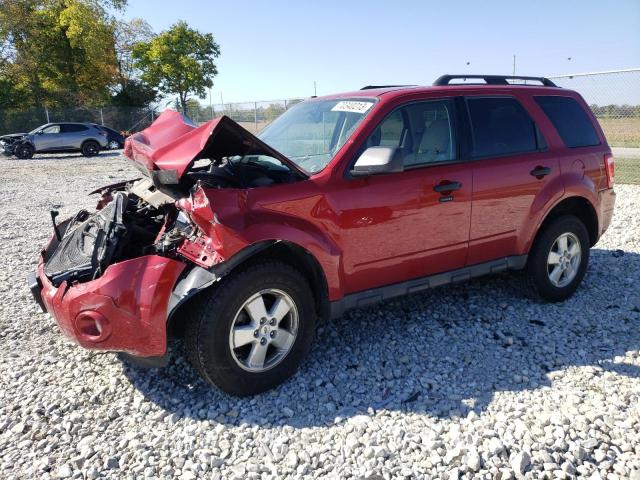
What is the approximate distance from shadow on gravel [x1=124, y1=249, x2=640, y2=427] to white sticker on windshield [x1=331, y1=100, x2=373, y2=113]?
1.72 meters

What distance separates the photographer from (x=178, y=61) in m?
34.8

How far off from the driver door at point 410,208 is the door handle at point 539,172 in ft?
Answer: 2.37

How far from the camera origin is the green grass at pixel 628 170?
10.5m

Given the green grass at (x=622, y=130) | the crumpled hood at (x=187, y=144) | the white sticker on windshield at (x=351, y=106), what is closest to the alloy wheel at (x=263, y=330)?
the crumpled hood at (x=187, y=144)

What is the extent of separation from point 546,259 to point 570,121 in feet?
4.24

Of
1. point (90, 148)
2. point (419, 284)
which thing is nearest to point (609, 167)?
point (419, 284)

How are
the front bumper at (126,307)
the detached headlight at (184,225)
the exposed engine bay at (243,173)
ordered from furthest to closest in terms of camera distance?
the exposed engine bay at (243,173), the detached headlight at (184,225), the front bumper at (126,307)

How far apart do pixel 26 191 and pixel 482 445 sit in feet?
39.3

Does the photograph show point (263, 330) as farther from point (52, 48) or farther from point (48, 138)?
point (52, 48)

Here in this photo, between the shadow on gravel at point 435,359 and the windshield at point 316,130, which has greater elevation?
the windshield at point 316,130

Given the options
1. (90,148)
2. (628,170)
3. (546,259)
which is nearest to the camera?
(546,259)

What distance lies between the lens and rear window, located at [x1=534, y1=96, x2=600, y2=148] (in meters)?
4.29

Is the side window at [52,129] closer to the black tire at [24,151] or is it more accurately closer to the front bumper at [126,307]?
the black tire at [24,151]

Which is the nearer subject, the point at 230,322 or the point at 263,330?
the point at 230,322
